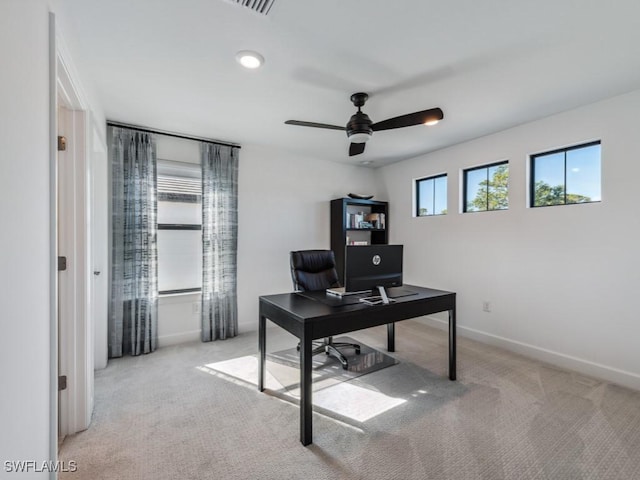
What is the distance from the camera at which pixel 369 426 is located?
2.00 metres

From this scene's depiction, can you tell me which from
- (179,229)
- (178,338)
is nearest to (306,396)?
(178,338)

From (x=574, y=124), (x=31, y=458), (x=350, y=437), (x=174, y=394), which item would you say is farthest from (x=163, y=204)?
(x=574, y=124)

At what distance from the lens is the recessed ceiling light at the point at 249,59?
195 centimetres

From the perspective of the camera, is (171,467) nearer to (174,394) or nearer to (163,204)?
(174,394)

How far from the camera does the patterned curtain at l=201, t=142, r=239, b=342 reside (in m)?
3.56

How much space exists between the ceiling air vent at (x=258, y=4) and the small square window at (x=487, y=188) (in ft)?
9.85

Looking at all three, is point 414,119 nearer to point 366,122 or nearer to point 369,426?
point 366,122

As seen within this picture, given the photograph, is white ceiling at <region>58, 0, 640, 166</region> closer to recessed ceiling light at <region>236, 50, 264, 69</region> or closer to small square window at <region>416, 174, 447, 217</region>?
recessed ceiling light at <region>236, 50, 264, 69</region>

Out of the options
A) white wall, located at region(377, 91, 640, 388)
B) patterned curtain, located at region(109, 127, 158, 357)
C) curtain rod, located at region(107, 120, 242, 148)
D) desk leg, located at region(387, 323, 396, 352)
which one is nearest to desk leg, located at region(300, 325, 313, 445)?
desk leg, located at region(387, 323, 396, 352)

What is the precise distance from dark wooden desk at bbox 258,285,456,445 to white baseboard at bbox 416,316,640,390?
115 centimetres

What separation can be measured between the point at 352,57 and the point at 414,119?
635 mm

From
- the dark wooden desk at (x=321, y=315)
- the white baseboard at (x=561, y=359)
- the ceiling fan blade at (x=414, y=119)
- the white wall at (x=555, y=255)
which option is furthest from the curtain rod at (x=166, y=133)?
the white baseboard at (x=561, y=359)

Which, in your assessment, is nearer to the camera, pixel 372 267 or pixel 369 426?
pixel 369 426

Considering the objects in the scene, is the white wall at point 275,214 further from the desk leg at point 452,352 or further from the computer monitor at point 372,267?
the desk leg at point 452,352
